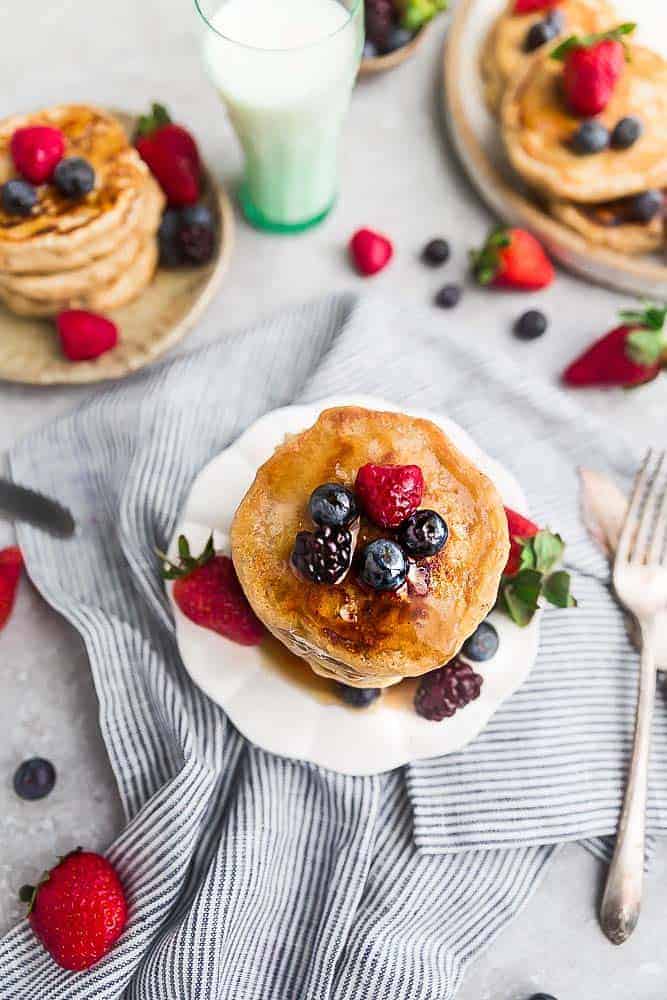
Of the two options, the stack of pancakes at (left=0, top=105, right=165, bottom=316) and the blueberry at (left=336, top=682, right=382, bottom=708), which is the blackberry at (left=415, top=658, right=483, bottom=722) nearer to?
the blueberry at (left=336, top=682, right=382, bottom=708)

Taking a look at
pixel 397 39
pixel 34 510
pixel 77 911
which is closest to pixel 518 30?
pixel 397 39

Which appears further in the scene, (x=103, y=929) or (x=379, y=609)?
(x=103, y=929)

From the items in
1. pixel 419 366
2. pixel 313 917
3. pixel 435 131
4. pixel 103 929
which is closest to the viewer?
pixel 103 929

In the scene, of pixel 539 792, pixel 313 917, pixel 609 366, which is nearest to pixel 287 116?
pixel 609 366

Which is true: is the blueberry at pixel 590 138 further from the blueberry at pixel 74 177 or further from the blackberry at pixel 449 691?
the blackberry at pixel 449 691

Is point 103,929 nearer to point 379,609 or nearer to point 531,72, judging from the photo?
point 379,609

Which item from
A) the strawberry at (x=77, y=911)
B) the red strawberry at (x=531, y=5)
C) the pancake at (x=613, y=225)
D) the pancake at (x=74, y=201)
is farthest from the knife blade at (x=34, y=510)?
the red strawberry at (x=531, y=5)

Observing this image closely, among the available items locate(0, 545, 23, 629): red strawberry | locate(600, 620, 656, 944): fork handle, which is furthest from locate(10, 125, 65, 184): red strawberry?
locate(600, 620, 656, 944): fork handle

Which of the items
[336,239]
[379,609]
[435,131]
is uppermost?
[435,131]
